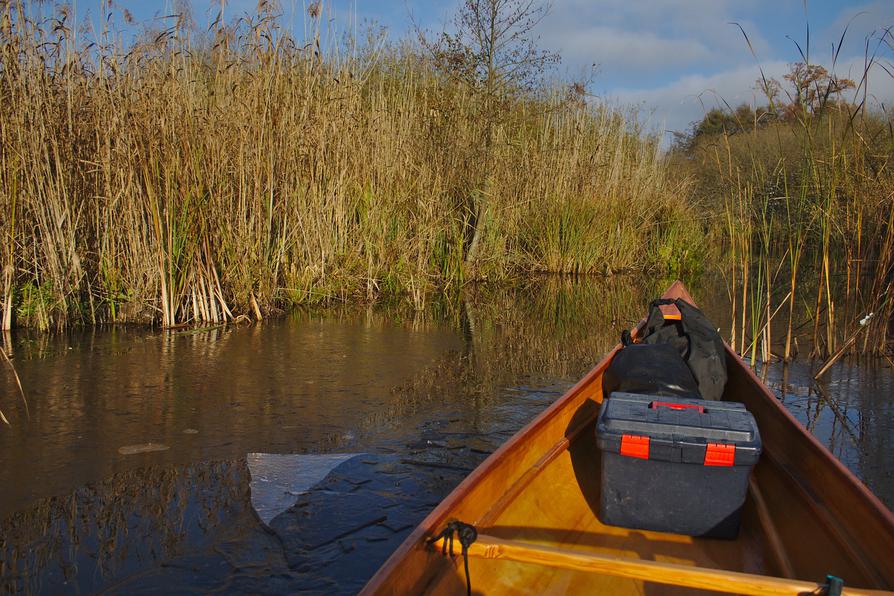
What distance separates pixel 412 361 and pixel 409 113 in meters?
3.76

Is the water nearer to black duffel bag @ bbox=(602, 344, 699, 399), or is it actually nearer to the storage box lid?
black duffel bag @ bbox=(602, 344, 699, 399)

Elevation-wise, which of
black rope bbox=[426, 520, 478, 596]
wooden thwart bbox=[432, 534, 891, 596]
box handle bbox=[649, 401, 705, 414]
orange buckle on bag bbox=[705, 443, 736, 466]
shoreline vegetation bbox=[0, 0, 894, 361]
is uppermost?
shoreline vegetation bbox=[0, 0, 894, 361]

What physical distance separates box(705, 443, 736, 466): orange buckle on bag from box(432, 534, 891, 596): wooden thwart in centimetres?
61

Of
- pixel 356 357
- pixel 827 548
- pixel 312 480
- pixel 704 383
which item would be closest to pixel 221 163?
pixel 356 357

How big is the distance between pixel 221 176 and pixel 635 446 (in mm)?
4410

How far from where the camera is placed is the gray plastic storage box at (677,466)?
7.77 ft

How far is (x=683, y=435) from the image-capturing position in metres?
2.38

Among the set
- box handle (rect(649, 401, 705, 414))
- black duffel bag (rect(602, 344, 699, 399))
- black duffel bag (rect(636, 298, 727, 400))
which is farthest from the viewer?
black duffel bag (rect(636, 298, 727, 400))

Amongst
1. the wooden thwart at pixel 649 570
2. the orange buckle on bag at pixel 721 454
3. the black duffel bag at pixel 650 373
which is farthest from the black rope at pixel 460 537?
the black duffel bag at pixel 650 373

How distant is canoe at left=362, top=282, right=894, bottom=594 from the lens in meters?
1.77

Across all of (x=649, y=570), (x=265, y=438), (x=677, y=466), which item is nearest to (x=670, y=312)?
(x=677, y=466)

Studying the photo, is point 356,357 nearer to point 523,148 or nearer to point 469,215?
point 469,215

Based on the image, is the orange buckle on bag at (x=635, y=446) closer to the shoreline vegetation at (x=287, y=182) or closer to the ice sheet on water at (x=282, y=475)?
the ice sheet on water at (x=282, y=475)

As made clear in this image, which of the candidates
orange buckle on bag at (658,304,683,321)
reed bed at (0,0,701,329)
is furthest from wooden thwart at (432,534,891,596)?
reed bed at (0,0,701,329)
